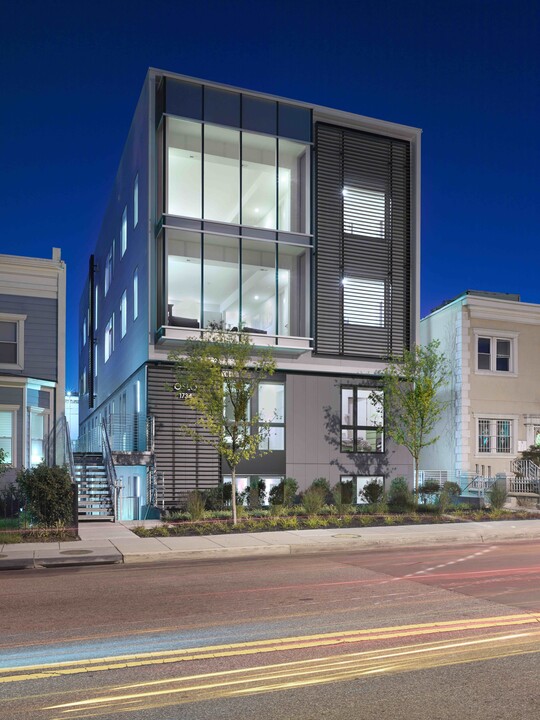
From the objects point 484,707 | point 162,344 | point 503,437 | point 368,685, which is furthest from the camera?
point 503,437

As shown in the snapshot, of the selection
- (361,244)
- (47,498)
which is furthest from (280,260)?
(47,498)

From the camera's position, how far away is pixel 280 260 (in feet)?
88.1

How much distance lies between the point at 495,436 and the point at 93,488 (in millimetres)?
17062

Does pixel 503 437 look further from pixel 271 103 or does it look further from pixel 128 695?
pixel 128 695

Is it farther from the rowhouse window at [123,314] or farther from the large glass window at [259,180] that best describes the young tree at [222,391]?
the rowhouse window at [123,314]

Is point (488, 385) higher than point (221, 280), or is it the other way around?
point (221, 280)

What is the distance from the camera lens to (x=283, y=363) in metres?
25.9

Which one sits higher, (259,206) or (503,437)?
(259,206)

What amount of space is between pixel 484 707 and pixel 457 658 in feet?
4.40

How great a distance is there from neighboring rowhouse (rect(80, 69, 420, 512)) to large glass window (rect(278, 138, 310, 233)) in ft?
0.18

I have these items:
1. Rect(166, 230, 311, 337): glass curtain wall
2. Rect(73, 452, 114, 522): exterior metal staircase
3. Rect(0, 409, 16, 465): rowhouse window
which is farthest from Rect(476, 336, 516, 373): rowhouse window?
Rect(0, 409, 16, 465): rowhouse window

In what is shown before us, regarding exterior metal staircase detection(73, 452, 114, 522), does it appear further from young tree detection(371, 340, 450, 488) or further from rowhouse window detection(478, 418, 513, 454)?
rowhouse window detection(478, 418, 513, 454)

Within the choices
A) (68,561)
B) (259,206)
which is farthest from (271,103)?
(68,561)

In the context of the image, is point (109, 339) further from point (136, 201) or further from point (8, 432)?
point (8, 432)
